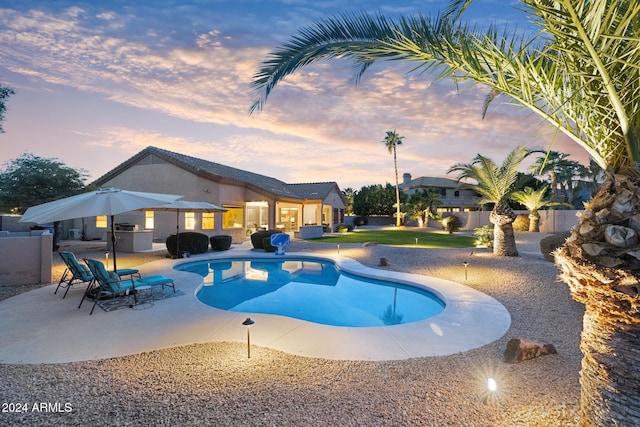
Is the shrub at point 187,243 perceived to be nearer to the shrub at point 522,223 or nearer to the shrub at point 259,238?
the shrub at point 259,238

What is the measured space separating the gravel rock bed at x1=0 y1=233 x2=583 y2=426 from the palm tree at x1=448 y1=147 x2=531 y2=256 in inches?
395

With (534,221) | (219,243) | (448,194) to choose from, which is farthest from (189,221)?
(448,194)

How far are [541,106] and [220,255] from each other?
16.4m

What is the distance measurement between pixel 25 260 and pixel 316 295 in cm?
974

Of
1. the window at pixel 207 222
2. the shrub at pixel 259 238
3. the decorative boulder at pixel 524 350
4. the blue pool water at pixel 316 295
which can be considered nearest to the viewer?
the decorative boulder at pixel 524 350

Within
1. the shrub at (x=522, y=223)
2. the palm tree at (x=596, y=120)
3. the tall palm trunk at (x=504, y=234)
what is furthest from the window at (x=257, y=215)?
the palm tree at (x=596, y=120)

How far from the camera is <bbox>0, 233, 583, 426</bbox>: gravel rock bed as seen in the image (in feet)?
11.2

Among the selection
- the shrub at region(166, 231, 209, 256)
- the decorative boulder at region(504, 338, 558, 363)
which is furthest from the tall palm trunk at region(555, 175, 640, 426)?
the shrub at region(166, 231, 209, 256)

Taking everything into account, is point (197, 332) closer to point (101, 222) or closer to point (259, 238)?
point (259, 238)

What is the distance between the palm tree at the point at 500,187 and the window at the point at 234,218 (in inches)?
709

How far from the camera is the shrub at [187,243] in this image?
15.9 metres

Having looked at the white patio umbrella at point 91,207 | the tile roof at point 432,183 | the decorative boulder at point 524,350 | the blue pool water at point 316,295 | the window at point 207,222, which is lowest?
the blue pool water at point 316,295

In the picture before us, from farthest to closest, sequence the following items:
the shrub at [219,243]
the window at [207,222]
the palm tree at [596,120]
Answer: the window at [207,222] → the shrub at [219,243] → the palm tree at [596,120]

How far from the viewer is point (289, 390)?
3.95 metres
